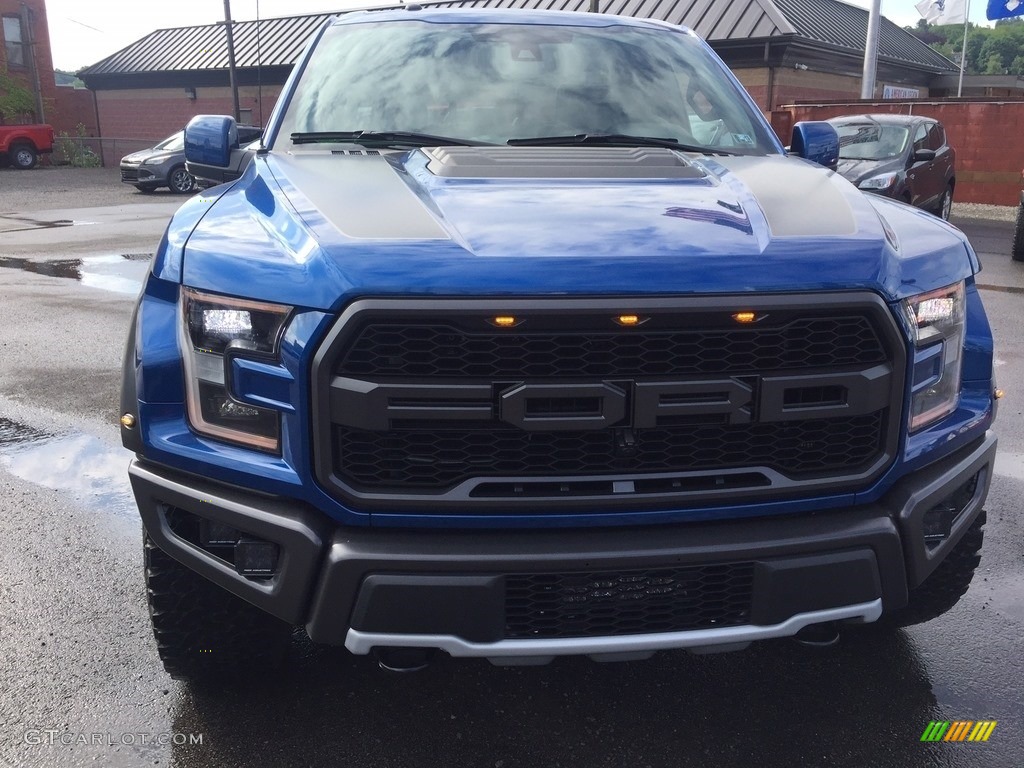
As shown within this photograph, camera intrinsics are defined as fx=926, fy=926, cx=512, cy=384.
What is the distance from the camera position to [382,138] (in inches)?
122

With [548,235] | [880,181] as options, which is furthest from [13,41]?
[548,235]

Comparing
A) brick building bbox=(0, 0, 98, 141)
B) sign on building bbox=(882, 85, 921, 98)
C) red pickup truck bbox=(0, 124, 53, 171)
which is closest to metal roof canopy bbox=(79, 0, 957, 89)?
sign on building bbox=(882, 85, 921, 98)

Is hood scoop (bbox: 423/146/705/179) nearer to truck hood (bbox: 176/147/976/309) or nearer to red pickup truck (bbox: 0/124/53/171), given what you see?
truck hood (bbox: 176/147/976/309)

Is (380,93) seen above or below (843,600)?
above

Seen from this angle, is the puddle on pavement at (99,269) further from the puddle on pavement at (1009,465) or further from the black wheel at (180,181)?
the black wheel at (180,181)

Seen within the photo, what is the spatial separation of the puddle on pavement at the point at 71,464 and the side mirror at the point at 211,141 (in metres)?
1.48

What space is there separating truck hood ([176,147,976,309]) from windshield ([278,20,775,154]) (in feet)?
1.95

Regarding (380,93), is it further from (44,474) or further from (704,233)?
(44,474)

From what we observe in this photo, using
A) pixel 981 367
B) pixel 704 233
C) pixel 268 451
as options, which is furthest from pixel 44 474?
pixel 981 367

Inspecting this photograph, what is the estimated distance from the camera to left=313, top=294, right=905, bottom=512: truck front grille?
1912mm

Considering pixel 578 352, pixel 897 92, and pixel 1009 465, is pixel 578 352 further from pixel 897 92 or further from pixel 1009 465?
pixel 897 92

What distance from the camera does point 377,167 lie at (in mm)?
Answer: 2670

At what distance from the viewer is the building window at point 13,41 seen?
117 ft

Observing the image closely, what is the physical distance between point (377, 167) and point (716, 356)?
121 cm
